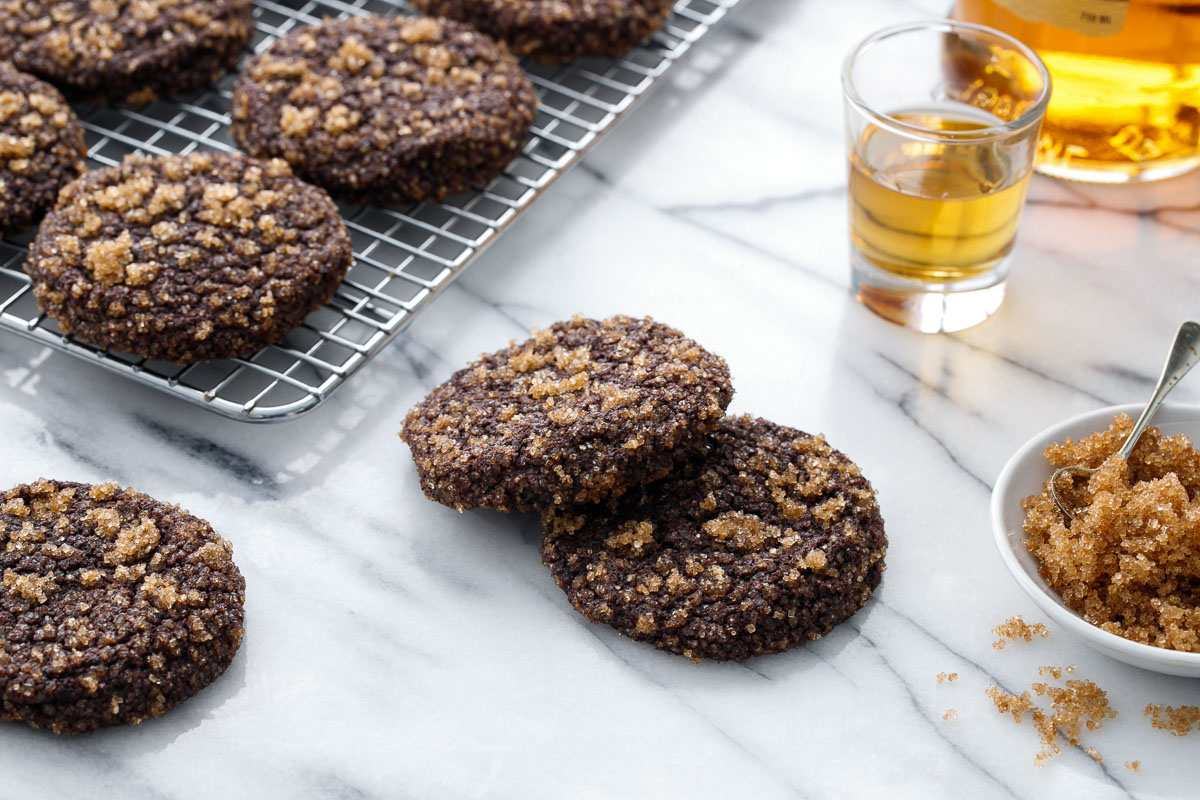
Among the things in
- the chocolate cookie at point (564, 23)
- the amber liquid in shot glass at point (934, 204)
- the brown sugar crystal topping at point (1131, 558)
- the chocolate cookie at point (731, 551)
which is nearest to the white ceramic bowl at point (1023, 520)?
the brown sugar crystal topping at point (1131, 558)

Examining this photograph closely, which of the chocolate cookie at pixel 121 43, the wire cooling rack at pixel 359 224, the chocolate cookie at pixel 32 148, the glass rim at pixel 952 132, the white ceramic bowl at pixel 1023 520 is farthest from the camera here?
the chocolate cookie at pixel 121 43

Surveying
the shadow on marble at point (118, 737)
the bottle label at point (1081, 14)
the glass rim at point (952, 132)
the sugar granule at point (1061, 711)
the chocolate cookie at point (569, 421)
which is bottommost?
the shadow on marble at point (118, 737)

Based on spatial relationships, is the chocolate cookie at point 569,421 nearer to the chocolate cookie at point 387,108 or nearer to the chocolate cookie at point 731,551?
the chocolate cookie at point 731,551

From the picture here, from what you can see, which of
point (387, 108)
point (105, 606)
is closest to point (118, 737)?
point (105, 606)

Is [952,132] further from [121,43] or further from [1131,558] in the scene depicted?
[121,43]

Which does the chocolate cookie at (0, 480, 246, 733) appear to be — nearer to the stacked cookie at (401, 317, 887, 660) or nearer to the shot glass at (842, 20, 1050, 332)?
the stacked cookie at (401, 317, 887, 660)

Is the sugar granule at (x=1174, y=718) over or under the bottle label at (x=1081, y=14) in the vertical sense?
under

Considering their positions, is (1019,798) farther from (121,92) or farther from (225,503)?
(121,92)
